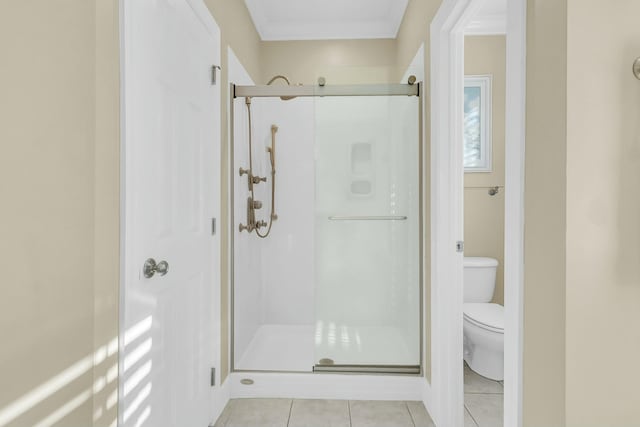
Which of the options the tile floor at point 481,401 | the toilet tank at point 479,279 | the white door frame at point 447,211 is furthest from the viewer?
the toilet tank at point 479,279

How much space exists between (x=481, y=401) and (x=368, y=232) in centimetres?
121

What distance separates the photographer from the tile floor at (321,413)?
201 centimetres

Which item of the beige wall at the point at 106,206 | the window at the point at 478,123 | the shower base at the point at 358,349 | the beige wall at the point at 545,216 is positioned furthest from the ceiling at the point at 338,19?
the shower base at the point at 358,349

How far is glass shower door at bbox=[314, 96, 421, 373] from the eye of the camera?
7.64ft

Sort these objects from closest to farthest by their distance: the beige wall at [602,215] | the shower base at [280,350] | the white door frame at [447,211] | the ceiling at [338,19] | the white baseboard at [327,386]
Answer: the beige wall at [602,215] < the white door frame at [447,211] < the white baseboard at [327,386] < the shower base at [280,350] < the ceiling at [338,19]

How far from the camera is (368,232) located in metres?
2.36

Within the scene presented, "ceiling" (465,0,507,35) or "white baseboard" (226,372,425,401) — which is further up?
"ceiling" (465,0,507,35)

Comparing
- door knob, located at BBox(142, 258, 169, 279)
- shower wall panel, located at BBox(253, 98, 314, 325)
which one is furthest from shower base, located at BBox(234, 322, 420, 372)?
door knob, located at BBox(142, 258, 169, 279)

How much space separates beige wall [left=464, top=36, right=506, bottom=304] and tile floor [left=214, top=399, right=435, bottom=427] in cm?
136

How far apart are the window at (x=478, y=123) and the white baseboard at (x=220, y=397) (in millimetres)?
2333

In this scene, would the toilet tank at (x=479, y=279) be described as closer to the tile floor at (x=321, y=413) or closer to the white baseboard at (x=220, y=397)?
the tile floor at (x=321, y=413)

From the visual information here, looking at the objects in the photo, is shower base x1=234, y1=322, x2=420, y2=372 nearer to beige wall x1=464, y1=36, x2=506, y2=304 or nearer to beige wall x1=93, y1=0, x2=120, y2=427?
beige wall x1=464, y1=36, x2=506, y2=304

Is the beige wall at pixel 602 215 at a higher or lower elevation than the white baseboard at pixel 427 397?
higher

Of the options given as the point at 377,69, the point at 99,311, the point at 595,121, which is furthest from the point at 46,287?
the point at 377,69
